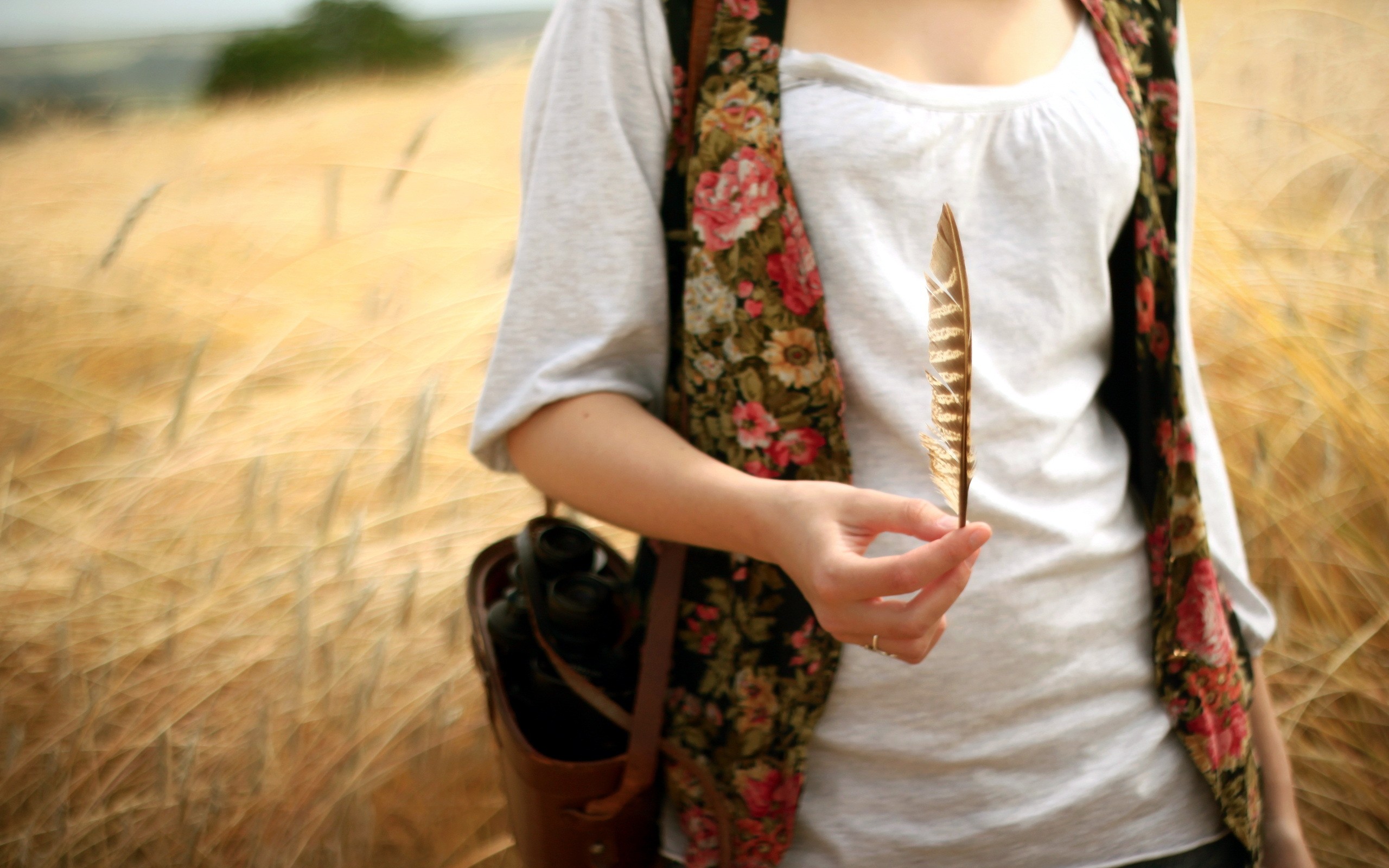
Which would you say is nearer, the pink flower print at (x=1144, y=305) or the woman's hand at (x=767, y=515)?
the woman's hand at (x=767, y=515)

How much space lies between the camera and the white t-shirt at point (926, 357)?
0.83m

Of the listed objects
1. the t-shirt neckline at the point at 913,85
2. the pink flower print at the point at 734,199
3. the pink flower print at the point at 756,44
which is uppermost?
the pink flower print at the point at 756,44

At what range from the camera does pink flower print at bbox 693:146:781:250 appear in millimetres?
810

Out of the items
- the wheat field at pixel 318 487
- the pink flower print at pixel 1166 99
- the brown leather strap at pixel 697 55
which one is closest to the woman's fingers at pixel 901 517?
the brown leather strap at pixel 697 55

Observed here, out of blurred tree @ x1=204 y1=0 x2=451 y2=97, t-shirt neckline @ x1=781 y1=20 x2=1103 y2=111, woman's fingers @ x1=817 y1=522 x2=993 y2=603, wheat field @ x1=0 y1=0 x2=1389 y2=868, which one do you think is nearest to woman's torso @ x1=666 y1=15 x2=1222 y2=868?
t-shirt neckline @ x1=781 y1=20 x2=1103 y2=111

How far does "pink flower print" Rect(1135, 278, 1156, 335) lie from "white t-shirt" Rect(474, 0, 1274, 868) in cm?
6

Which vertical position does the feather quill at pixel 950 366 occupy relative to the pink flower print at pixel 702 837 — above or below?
above

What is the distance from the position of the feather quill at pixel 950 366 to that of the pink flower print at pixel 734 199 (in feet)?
0.72

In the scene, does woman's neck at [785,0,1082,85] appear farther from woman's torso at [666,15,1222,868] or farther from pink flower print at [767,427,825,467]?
pink flower print at [767,427,825,467]

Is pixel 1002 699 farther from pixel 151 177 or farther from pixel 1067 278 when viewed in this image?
pixel 151 177

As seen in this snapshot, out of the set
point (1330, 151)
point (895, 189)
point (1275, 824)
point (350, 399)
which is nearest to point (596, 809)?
point (895, 189)

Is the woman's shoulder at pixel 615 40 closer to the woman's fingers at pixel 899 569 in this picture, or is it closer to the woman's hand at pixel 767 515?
the woman's hand at pixel 767 515

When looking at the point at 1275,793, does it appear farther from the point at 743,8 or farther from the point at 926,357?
the point at 743,8

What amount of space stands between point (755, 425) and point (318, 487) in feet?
4.84
